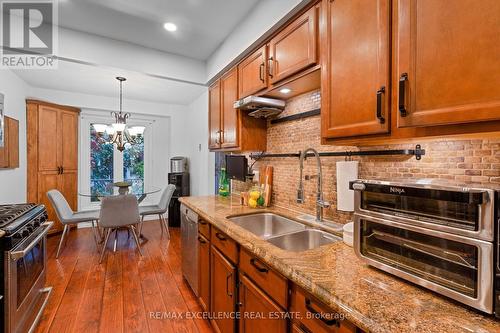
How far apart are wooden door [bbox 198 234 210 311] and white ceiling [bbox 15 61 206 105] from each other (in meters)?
2.30

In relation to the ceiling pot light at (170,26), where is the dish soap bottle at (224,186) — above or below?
below

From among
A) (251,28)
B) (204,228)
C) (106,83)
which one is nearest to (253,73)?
(251,28)

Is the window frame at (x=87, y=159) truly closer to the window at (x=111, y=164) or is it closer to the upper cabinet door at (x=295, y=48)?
the window at (x=111, y=164)

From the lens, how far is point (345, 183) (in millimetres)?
1475

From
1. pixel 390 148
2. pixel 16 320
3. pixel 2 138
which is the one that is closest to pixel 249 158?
pixel 390 148

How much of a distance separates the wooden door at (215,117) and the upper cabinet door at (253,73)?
0.54 metres

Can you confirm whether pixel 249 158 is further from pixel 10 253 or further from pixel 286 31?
pixel 10 253

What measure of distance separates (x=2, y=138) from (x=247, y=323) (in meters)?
3.53

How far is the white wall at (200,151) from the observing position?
12.4 ft

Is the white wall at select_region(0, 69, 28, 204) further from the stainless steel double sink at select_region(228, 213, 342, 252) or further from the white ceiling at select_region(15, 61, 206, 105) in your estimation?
the stainless steel double sink at select_region(228, 213, 342, 252)

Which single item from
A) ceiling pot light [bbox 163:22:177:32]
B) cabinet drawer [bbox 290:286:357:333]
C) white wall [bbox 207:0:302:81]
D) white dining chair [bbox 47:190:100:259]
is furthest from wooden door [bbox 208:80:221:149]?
white dining chair [bbox 47:190:100:259]

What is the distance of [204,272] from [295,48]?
6.06ft

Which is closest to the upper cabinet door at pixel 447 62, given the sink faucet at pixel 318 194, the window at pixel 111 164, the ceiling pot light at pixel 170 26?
the sink faucet at pixel 318 194
